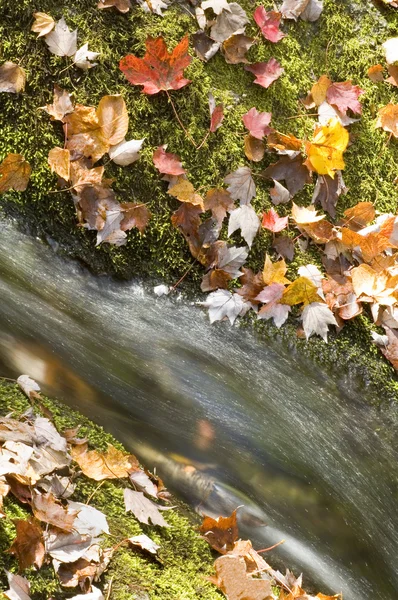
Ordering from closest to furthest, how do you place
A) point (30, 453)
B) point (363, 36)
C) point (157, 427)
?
point (30, 453) → point (157, 427) → point (363, 36)

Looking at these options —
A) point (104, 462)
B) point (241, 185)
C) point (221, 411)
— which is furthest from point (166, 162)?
point (104, 462)

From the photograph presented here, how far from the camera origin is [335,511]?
2686 millimetres

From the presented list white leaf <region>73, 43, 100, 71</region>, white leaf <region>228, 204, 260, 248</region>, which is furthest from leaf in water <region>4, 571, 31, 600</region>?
white leaf <region>73, 43, 100, 71</region>

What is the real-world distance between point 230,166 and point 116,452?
1388mm

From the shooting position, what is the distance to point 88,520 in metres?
2.14

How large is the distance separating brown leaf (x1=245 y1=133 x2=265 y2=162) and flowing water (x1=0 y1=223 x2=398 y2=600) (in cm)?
77

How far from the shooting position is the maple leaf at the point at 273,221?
9.35 ft

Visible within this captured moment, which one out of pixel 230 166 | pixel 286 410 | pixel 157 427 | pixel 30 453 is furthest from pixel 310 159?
pixel 30 453

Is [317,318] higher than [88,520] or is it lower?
higher

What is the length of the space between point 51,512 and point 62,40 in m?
1.93

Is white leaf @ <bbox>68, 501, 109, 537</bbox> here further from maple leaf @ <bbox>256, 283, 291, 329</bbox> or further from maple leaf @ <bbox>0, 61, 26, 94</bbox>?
maple leaf @ <bbox>0, 61, 26, 94</bbox>

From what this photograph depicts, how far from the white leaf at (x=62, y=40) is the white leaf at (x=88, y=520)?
6.11 feet

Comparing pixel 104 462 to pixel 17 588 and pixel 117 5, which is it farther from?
pixel 117 5

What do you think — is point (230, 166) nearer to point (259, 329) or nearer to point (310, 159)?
point (310, 159)
